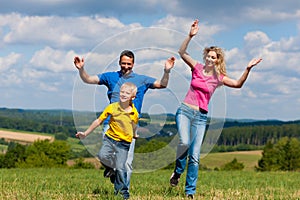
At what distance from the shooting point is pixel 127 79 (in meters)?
7.47

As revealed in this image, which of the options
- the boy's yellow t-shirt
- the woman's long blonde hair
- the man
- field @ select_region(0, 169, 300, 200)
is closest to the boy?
the boy's yellow t-shirt

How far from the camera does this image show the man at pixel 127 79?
24.2 ft

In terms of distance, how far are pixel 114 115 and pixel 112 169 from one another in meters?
1.21

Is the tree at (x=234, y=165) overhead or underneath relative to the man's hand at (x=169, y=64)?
underneath

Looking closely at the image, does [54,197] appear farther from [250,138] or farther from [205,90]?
[250,138]

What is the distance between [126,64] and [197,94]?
1.23 m

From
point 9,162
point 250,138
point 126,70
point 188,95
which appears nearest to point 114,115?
point 126,70

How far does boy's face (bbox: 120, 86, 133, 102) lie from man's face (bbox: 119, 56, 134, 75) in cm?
58

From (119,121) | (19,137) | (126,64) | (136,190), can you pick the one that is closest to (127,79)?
(126,64)

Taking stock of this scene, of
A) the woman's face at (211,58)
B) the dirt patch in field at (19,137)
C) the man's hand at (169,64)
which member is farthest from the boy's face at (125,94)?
the dirt patch in field at (19,137)

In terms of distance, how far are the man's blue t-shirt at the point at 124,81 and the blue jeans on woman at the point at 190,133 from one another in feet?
2.27

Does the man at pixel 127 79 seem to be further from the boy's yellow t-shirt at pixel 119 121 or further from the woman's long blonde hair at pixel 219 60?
the woman's long blonde hair at pixel 219 60

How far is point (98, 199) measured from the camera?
656 cm

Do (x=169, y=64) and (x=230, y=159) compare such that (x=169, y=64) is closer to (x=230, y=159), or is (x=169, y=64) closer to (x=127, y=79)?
(x=127, y=79)
